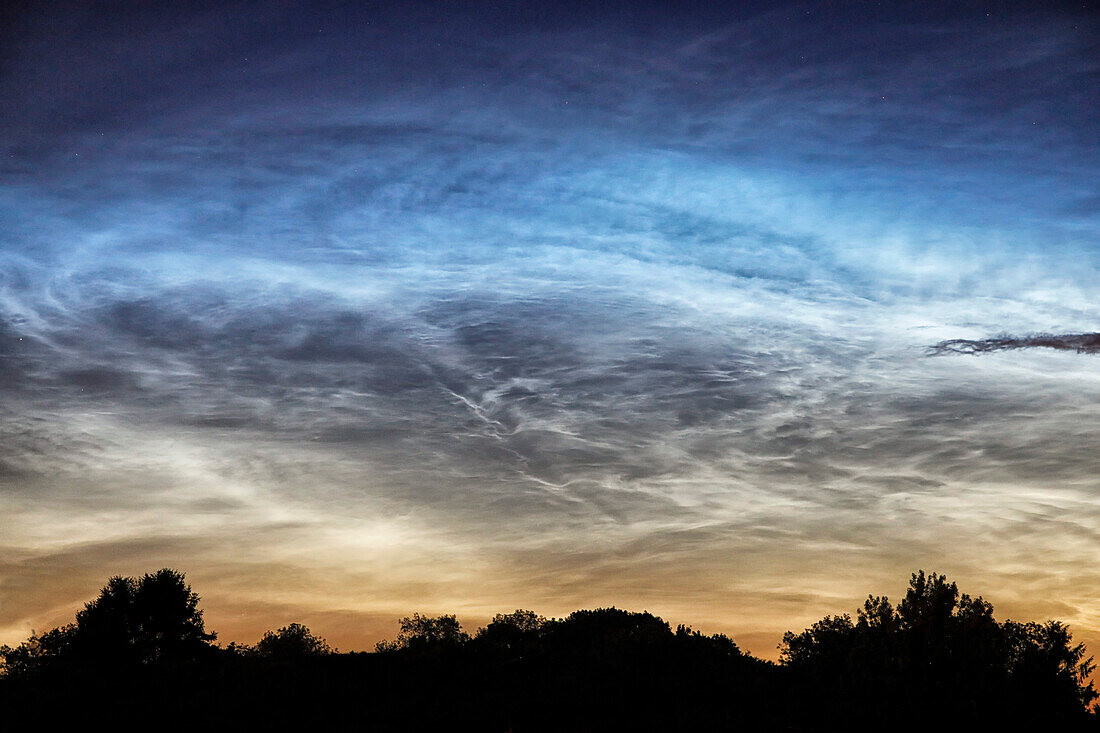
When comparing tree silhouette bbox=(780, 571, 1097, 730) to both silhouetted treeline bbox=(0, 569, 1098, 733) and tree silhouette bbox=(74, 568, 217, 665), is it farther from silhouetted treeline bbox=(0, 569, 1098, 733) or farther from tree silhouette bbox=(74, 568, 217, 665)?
tree silhouette bbox=(74, 568, 217, 665)

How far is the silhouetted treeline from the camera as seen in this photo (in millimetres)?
52406

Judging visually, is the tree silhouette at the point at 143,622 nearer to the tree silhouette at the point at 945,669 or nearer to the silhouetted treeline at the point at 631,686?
the silhouetted treeline at the point at 631,686

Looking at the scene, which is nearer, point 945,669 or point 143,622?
point 945,669

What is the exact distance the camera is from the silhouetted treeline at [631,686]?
52.4 m

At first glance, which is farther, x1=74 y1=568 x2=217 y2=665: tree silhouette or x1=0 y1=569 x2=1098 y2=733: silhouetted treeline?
x1=74 y1=568 x2=217 y2=665: tree silhouette

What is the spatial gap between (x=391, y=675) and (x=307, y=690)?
650cm

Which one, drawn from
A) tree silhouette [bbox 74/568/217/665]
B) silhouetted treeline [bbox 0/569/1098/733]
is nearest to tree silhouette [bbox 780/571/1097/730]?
silhouetted treeline [bbox 0/569/1098/733]

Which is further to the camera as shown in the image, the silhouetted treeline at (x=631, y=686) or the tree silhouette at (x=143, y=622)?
the tree silhouette at (x=143, y=622)

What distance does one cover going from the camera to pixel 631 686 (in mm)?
60875

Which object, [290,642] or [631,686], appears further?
[290,642]

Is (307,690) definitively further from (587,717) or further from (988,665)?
(988,665)

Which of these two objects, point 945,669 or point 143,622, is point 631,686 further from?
point 143,622

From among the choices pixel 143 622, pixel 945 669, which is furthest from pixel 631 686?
pixel 143 622

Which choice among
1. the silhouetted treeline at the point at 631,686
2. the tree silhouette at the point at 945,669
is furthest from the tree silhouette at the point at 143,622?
the tree silhouette at the point at 945,669
